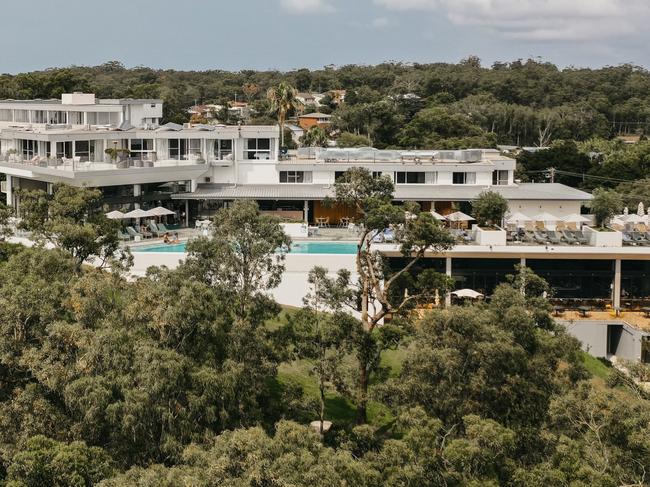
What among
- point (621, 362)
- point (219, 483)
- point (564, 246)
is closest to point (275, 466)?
point (219, 483)

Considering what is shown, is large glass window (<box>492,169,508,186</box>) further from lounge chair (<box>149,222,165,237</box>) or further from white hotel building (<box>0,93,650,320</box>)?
lounge chair (<box>149,222,165,237</box>)

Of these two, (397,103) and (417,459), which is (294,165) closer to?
(417,459)

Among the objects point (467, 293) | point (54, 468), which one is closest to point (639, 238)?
point (467, 293)

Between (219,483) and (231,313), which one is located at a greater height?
(231,313)

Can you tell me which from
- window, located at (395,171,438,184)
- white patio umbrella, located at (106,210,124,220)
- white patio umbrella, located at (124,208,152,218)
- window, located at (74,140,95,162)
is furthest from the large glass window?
window, located at (74,140,95,162)

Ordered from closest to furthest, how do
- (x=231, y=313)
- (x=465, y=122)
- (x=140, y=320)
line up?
(x=140, y=320) → (x=231, y=313) → (x=465, y=122)

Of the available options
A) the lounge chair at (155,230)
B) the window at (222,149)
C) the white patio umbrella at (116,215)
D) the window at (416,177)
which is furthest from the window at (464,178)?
the white patio umbrella at (116,215)
